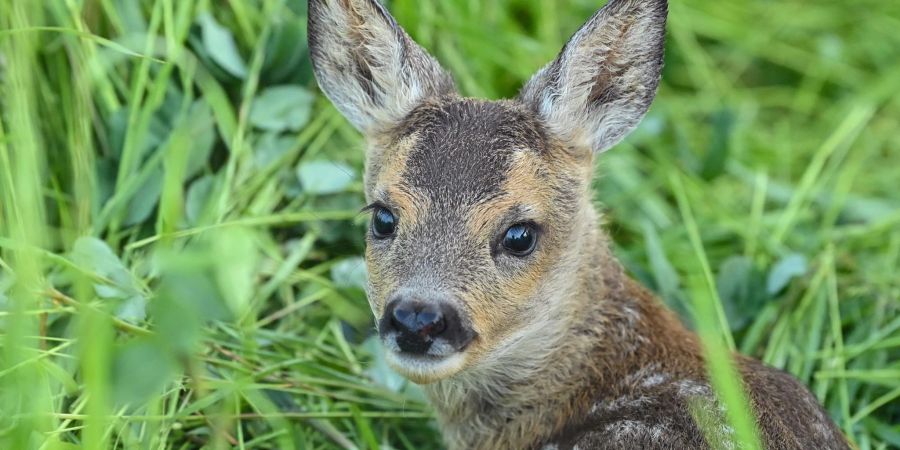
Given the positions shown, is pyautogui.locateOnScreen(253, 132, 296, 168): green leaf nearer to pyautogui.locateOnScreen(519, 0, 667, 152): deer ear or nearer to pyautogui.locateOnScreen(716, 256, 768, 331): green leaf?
pyautogui.locateOnScreen(519, 0, 667, 152): deer ear

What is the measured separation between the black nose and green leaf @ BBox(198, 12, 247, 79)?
104 inches

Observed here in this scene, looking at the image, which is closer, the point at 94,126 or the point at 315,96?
the point at 94,126

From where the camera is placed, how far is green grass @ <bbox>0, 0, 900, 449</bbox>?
4848 mm

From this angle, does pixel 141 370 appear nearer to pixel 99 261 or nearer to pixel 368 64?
pixel 99 261

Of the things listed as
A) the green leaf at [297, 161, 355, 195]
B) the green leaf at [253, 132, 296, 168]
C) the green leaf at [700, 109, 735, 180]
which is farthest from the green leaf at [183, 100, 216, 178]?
the green leaf at [700, 109, 735, 180]

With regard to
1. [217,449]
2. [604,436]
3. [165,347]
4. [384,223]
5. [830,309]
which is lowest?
[830,309]

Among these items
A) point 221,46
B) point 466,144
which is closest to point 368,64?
point 466,144

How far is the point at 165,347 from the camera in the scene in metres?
3.58

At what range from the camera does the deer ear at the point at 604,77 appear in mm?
4980

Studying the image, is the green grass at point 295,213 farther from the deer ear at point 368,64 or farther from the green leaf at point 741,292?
the deer ear at point 368,64

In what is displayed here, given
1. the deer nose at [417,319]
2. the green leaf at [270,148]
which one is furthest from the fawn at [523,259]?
Result: the green leaf at [270,148]

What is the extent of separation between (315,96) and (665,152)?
2.22 meters

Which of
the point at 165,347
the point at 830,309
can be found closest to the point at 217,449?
the point at 165,347

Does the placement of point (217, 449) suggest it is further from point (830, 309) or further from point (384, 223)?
point (830, 309)
